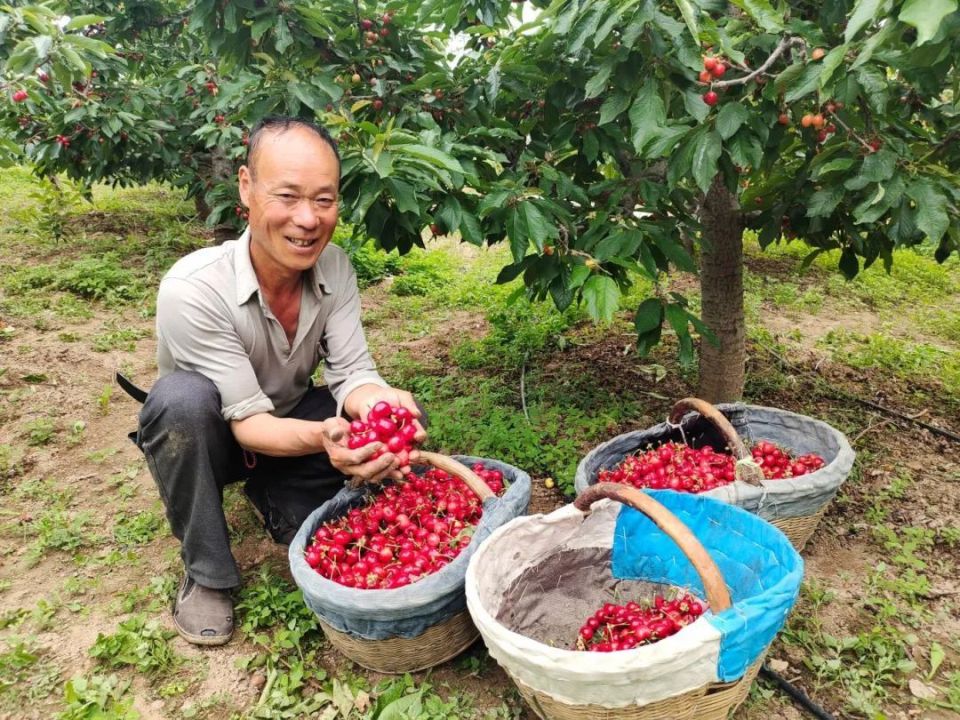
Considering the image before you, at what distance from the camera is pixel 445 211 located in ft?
6.16

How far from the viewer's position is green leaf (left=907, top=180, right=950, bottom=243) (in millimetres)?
1558

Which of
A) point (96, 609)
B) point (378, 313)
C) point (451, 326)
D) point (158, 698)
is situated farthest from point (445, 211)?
point (378, 313)

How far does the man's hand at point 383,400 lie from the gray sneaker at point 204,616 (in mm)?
641

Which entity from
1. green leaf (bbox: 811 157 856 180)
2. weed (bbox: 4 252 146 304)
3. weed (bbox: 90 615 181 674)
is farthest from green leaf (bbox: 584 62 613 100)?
weed (bbox: 4 252 146 304)

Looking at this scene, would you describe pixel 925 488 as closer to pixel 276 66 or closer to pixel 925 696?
pixel 925 696

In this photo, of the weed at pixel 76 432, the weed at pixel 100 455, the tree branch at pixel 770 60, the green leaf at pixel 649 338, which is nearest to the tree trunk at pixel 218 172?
the weed at pixel 76 432

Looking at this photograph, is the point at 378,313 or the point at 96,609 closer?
the point at 96,609

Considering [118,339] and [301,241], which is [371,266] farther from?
[301,241]

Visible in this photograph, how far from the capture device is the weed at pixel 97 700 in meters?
1.64

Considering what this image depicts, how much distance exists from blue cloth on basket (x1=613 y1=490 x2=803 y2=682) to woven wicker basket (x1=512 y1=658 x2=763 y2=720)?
0.07 m

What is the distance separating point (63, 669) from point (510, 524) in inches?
51.7

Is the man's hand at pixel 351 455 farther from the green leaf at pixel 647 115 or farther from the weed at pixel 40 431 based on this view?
the weed at pixel 40 431

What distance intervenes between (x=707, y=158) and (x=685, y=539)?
972 millimetres

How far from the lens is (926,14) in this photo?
3.10 ft
